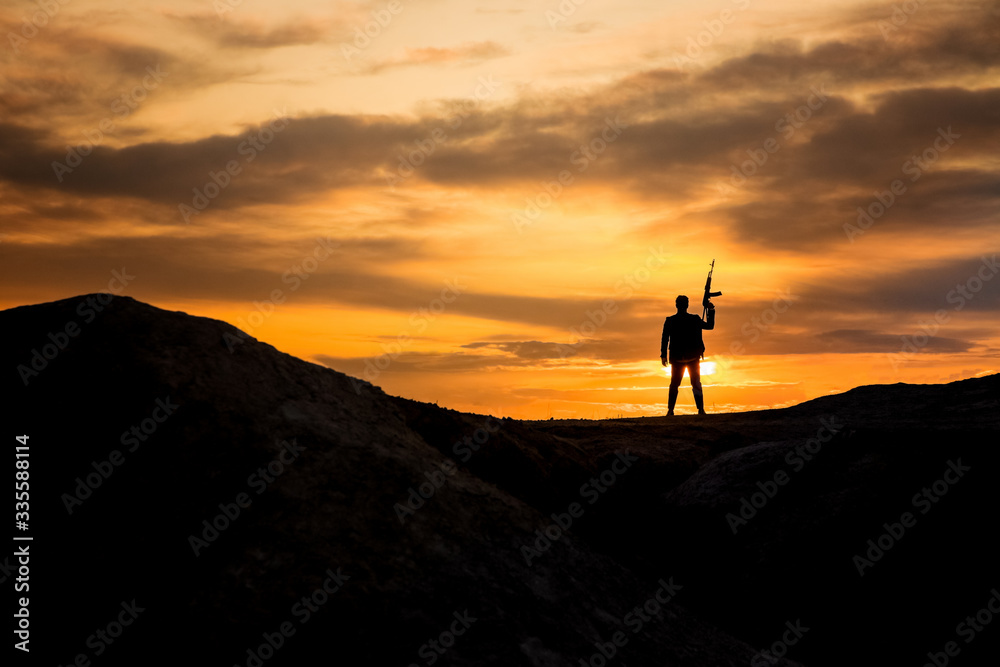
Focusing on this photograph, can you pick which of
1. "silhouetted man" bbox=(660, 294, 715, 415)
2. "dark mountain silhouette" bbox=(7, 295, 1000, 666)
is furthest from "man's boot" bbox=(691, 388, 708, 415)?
"dark mountain silhouette" bbox=(7, 295, 1000, 666)

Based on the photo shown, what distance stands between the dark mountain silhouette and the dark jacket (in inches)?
236

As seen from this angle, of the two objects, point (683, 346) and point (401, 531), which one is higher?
point (683, 346)

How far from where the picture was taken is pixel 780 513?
6883 millimetres

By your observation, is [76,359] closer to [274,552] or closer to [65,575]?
[65,575]

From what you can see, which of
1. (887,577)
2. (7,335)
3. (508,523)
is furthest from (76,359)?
(887,577)

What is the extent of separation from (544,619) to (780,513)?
3251 millimetres

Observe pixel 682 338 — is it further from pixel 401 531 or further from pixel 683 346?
pixel 401 531

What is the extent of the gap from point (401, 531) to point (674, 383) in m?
10.0

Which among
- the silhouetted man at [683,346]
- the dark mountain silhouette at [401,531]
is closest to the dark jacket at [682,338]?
the silhouetted man at [683,346]

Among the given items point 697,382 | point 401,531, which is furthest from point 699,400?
point 401,531

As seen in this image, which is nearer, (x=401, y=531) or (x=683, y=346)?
(x=401, y=531)

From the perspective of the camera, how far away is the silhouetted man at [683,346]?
13680mm

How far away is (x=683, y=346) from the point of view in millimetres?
13672

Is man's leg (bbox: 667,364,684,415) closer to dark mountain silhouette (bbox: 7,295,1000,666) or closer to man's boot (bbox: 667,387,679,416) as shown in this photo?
man's boot (bbox: 667,387,679,416)
